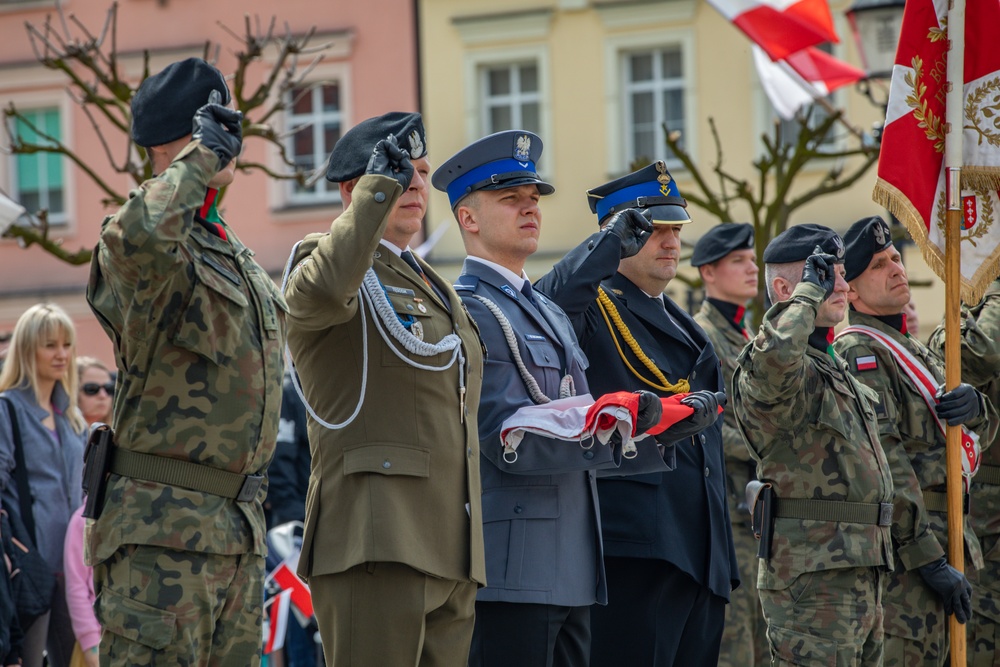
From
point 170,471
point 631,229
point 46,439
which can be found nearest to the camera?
point 170,471

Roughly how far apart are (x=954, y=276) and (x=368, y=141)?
3.09m

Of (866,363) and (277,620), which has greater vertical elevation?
(866,363)

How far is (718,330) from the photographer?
7.72 meters

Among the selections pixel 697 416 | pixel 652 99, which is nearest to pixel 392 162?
pixel 697 416

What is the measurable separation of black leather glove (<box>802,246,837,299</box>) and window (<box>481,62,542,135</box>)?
16354mm

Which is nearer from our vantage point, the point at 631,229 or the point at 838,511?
the point at 631,229

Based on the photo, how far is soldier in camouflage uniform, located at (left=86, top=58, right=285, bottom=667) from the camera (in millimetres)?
Result: 3791

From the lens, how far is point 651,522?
526 cm

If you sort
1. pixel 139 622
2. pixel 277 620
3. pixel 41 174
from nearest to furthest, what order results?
pixel 139 622 < pixel 277 620 < pixel 41 174

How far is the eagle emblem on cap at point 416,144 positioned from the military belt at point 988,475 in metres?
4.08

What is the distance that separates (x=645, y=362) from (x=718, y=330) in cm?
230

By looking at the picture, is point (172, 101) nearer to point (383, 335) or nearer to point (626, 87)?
point (383, 335)

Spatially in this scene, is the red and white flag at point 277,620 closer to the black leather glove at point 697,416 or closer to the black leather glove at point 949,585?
the black leather glove at point 949,585

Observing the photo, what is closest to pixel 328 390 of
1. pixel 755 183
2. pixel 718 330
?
pixel 718 330
